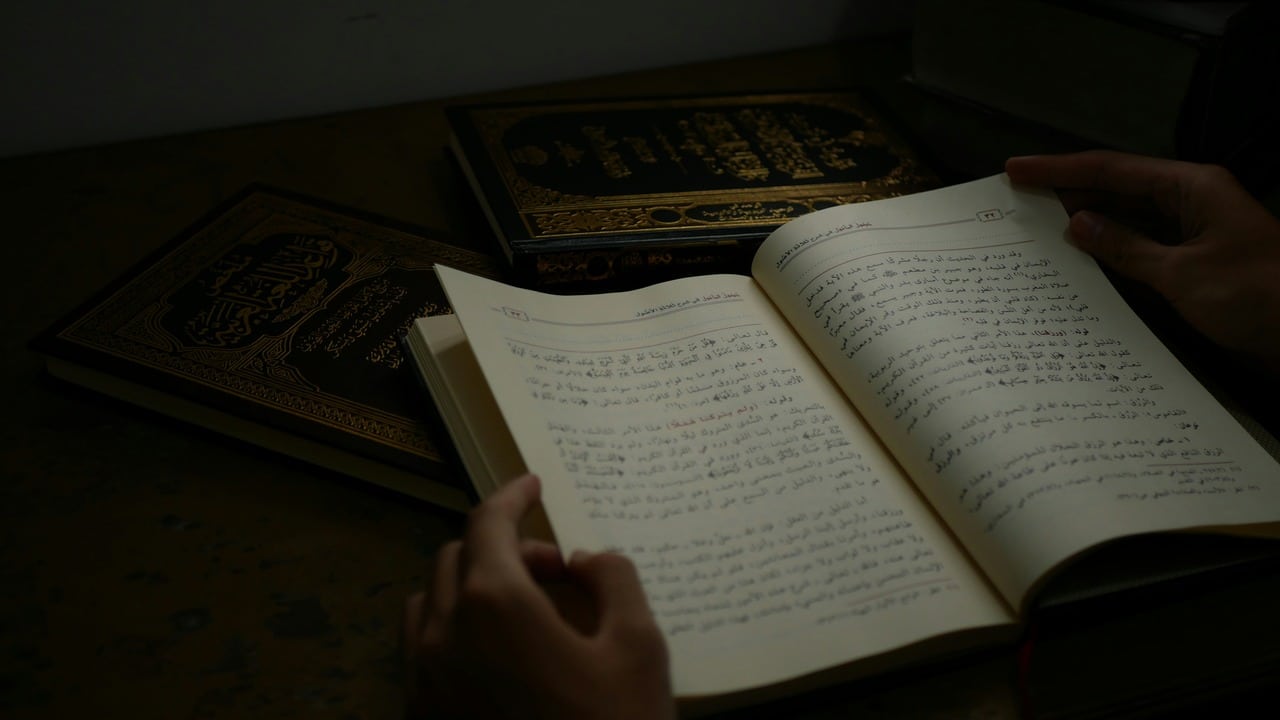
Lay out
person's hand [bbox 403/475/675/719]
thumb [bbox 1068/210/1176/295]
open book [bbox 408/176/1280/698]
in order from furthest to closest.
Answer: thumb [bbox 1068/210/1176/295] → open book [bbox 408/176/1280/698] → person's hand [bbox 403/475/675/719]

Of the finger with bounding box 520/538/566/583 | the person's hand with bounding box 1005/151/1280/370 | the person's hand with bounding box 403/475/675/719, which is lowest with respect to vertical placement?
the person's hand with bounding box 403/475/675/719

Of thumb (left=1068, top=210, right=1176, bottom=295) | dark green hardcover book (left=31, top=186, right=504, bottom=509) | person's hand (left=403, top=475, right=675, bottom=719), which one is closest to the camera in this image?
person's hand (left=403, top=475, right=675, bottom=719)

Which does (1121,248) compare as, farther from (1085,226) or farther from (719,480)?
(719,480)

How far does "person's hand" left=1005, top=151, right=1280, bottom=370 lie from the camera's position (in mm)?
881

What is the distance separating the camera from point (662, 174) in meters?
1.08

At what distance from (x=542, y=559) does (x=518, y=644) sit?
83 mm

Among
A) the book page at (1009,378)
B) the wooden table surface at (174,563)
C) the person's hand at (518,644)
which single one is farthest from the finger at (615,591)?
the book page at (1009,378)

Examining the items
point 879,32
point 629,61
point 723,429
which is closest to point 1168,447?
point 723,429

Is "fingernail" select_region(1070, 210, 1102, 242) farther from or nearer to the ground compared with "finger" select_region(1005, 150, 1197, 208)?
nearer to the ground

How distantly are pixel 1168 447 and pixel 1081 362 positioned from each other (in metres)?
0.10

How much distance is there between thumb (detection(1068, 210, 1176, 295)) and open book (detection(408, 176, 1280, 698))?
19 millimetres

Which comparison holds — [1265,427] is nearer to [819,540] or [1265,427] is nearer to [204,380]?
[819,540]

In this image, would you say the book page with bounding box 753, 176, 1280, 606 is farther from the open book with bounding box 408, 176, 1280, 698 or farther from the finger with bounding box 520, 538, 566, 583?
the finger with bounding box 520, 538, 566, 583

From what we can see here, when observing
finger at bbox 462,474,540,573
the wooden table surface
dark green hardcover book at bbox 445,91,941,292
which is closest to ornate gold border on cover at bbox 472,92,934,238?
dark green hardcover book at bbox 445,91,941,292
